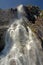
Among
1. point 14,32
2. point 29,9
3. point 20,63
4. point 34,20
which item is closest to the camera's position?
point 20,63

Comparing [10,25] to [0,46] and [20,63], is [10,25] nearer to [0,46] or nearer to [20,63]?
[0,46]

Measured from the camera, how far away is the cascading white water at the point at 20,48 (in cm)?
2069

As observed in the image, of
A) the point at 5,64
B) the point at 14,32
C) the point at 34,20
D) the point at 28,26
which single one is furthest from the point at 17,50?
the point at 34,20

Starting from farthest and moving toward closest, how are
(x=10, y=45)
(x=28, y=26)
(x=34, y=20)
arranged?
(x=34, y=20) < (x=28, y=26) < (x=10, y=45)

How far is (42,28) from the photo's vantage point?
27.3m

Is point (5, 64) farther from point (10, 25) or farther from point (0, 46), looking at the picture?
point (10, 25)

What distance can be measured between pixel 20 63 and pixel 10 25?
926cm

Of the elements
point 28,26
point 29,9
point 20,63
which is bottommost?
point 20,63

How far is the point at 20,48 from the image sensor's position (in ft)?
73.9

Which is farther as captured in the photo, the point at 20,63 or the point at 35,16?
the point at 35,16

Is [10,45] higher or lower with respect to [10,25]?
lower

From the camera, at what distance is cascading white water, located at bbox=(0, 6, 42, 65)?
20688 millimetres

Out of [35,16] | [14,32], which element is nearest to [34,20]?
[35,16]

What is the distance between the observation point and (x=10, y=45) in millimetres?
24250
